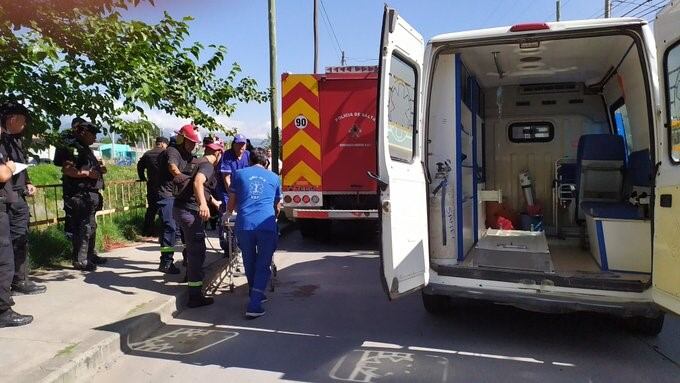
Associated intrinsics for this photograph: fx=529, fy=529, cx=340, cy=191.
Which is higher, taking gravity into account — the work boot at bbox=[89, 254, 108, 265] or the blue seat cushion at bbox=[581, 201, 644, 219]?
the blue seat cushion at bbox=[581, 201, 644, 219]

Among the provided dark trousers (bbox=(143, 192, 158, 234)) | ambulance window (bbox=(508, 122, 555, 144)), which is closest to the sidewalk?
dark trousers (bbox=(143, 192, 158, 234))

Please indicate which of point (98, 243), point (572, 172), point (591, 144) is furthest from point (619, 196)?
point (98, 243)

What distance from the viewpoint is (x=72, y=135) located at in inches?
237

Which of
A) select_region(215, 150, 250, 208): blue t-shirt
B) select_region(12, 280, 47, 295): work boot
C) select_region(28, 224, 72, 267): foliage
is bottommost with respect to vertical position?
select_region(12, 280, 47, 295): work boot

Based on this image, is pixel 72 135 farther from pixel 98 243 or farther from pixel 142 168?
pixel 142 168

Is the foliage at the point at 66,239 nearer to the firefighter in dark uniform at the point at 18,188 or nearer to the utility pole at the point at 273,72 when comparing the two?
the firefighter in dark uniform at the point at 18,188

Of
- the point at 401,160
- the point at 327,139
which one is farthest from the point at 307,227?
the point at 401,160

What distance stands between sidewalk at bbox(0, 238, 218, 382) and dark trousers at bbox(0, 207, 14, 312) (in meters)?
0.24

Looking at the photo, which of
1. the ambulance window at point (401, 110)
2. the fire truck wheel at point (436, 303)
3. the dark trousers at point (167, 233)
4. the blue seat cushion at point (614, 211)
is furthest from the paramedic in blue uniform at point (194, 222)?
the blue seat cushion at point (614, 211)

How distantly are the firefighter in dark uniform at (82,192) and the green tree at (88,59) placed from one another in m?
0.93

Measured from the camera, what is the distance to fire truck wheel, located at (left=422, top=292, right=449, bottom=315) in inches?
197

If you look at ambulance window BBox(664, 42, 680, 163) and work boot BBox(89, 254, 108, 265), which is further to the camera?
work boot BBox(89, 254, 108, 265)

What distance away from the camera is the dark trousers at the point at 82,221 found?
6395 millimetres

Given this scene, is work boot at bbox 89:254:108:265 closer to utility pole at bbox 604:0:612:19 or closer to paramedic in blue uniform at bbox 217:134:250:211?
paramedic in blue uniform at bbox 217:134:250:211
